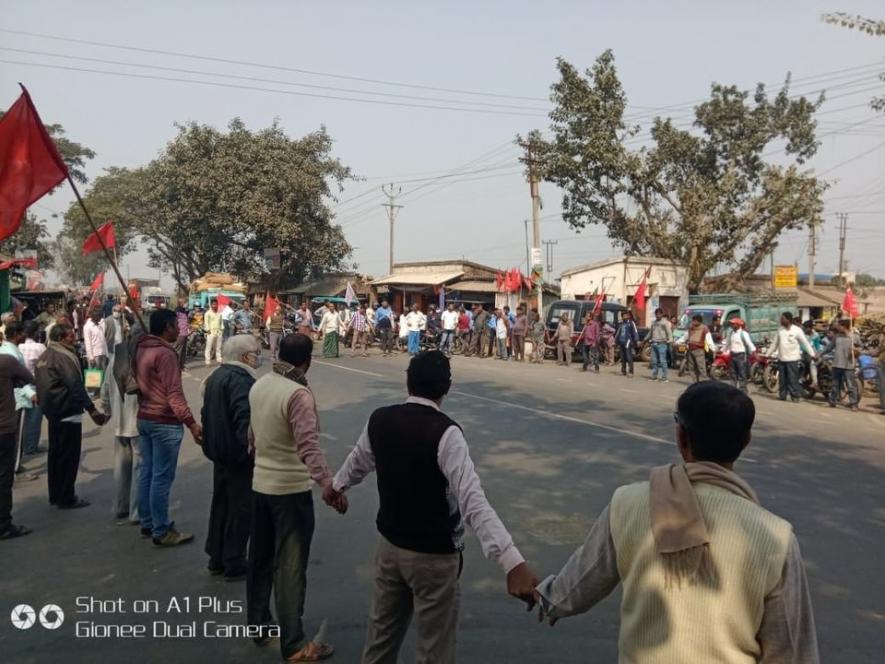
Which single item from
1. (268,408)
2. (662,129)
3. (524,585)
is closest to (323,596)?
(268,408)

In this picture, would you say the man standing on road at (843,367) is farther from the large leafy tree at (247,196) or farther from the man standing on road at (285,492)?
the large leafy tree at (247,196)

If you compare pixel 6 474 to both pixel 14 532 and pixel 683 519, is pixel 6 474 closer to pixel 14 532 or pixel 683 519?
pixel 14 532

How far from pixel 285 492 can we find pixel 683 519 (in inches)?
101

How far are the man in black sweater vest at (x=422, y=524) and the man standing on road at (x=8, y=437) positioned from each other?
430 cm

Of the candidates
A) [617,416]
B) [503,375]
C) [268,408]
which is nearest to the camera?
[268,408]

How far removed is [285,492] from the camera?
3.85m

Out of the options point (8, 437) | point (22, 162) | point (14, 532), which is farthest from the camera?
point (22, 162)

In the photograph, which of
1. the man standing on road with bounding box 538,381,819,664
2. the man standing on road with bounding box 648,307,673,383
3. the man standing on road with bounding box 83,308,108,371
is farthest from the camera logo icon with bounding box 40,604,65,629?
the man standing on road with bounding box 648,307,673,383

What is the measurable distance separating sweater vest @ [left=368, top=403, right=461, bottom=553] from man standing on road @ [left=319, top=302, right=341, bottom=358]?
61.2 feet

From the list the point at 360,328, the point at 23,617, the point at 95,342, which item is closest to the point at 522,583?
the point at 23,617

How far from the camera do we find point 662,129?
28109 millimetres

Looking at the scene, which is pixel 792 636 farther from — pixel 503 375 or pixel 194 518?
pixel 503 375

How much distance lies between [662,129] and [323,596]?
27.4 m

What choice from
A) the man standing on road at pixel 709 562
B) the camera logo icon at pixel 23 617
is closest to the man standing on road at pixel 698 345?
the camera logo icon at pixel 23 617
